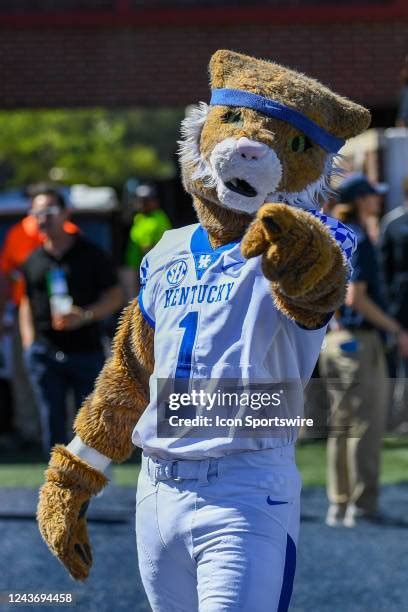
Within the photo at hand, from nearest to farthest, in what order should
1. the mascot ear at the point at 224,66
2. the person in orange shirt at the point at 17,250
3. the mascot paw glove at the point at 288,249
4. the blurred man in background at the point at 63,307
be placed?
the mascot paw glove at the point at 288,249 → the mascot ear at the point at 224,66 → the blurred man in background at the point at 63,307 → the person in orange shirt at the point at 17,250

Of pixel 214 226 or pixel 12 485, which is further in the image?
pixel 12 485

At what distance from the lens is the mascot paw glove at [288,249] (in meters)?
2.97

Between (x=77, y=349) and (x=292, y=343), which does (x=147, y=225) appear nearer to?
(x=77, y=349)

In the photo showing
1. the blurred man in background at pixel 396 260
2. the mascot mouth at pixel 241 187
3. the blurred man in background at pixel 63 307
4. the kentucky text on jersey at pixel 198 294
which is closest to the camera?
the kentucky text on jersey at pixel 198 294

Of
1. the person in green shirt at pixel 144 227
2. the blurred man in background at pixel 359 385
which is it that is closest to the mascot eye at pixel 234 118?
the blurred man in background at pixel 359 385

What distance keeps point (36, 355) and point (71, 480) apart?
448 cm

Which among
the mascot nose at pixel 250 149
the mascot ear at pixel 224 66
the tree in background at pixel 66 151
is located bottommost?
the tree in background at pixel 66 151

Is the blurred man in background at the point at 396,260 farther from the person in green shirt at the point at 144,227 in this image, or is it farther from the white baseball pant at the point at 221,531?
the white baseball pant at the point at 221,531

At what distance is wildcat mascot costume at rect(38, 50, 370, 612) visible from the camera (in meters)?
3.09

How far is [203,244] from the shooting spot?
3436mm

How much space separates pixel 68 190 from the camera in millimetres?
12227

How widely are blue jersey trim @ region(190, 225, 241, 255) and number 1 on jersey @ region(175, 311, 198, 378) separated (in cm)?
20

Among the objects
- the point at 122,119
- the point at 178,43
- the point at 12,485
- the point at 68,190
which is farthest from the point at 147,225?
the point at 122,119

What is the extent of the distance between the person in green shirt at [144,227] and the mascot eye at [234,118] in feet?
24.1
